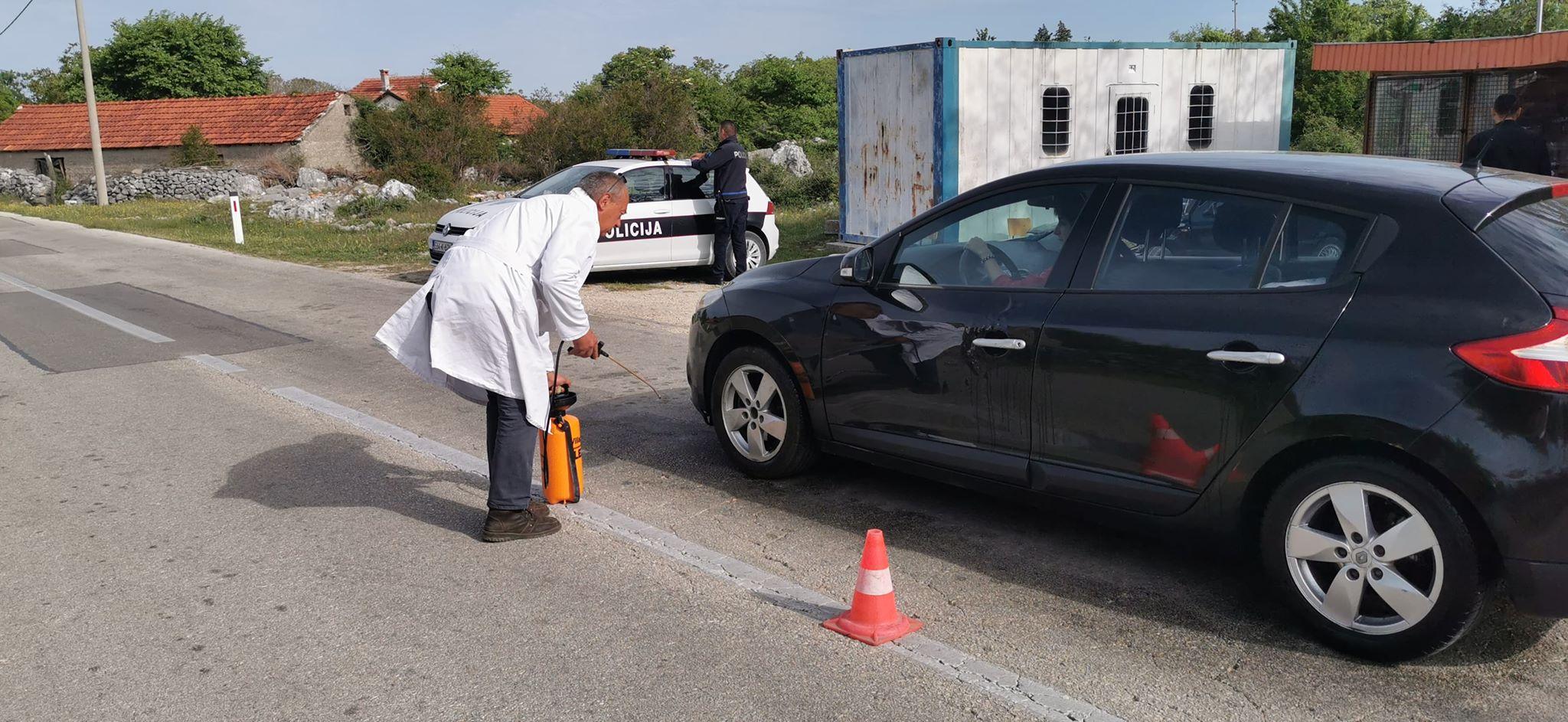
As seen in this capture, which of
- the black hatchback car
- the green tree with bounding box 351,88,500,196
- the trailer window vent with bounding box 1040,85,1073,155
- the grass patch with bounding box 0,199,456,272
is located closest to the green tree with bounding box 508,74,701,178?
the green tree with bounding box 351,88,500,196

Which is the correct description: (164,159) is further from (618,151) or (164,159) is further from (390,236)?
(618,151)

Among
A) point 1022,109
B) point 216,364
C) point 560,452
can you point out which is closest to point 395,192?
point 1022,109

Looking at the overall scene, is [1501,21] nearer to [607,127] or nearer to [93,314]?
[607,127]

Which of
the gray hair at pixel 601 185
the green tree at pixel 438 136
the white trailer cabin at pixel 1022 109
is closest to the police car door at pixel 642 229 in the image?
the white trailer cabin at pixel 1022 109

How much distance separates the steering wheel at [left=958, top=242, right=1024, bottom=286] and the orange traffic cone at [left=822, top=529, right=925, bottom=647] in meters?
1.37

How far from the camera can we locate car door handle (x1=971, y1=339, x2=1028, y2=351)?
15.1 feet

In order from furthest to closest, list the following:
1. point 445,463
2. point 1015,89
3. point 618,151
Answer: point 618,151 → point 1015,89 → point 445,463

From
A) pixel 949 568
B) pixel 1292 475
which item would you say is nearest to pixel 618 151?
pixel 949 568

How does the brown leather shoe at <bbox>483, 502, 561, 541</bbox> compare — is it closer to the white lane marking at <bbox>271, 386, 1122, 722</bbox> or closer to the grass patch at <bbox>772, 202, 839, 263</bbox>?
the white lane marking at <bbox>271, 386, 1122, 722</bbox>

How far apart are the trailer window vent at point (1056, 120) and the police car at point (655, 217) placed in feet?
11.5

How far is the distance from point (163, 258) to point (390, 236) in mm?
3485

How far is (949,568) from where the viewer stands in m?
4.76

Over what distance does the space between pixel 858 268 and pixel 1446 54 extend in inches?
471

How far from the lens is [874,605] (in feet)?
13.4
